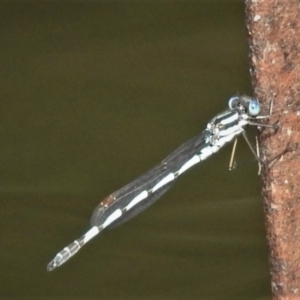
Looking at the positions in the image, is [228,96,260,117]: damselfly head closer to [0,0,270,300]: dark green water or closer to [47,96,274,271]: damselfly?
[47,96,274,271]: damselfly

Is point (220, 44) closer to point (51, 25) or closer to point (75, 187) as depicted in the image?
point (51, 25)

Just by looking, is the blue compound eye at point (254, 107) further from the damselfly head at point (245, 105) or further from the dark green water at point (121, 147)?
the dark green water at point (121, 147)

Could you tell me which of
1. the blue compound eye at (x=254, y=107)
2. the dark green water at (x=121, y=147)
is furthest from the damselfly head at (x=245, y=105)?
the dark green water at (x=121, y=147)

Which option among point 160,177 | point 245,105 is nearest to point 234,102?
point 245,105

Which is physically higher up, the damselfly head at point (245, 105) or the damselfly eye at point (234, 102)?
the damselfly eye at point (234, 102)

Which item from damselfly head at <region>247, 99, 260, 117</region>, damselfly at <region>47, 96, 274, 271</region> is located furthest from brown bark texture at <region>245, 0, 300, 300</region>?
damselfly at <region>47, 96, 274, 271</region>

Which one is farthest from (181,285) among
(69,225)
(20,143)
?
(20,143)

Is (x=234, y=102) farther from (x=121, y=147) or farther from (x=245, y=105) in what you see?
(x=121, y=147)
